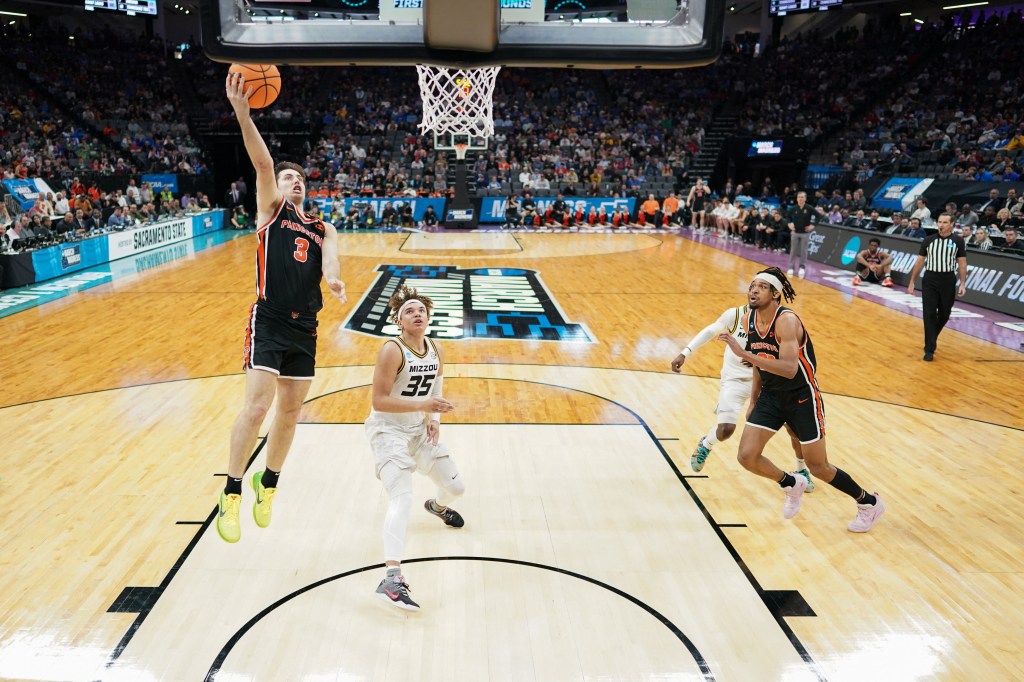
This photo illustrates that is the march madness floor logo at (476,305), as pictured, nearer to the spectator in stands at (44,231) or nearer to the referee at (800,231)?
the referee at (800,231)

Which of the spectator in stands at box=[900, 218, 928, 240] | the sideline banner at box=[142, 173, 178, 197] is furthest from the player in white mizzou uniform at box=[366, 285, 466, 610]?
the sideline banner at box=[142, 173, 178, 197]

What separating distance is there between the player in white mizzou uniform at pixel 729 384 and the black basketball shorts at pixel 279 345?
2672mm

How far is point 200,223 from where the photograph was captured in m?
22.8

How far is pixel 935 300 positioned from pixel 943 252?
62cm

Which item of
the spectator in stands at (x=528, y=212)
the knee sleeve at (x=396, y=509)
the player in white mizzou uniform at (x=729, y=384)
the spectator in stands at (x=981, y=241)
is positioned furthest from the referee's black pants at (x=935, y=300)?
the spectator in stands at (x=528, y=212)

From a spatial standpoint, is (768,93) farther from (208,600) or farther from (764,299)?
(208,600)

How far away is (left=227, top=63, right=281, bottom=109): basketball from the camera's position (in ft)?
15.1

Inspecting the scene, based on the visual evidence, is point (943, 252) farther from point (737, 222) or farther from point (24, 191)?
point (24, 191)

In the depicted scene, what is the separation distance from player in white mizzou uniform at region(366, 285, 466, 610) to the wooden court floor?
0.43 metres

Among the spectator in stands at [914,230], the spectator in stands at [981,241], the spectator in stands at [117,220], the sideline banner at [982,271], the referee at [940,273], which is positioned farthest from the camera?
the spectator in stands at [117,220]

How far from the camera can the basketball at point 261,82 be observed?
461cm

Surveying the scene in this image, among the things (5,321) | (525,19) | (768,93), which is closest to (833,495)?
(525,19)

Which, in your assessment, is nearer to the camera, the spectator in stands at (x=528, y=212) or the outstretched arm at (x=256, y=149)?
the outstretched arm at (x=256, y=149)

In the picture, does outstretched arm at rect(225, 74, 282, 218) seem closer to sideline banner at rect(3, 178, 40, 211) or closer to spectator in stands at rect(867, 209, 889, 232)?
spectator in stands at rect(867, 209, 889, 232)
